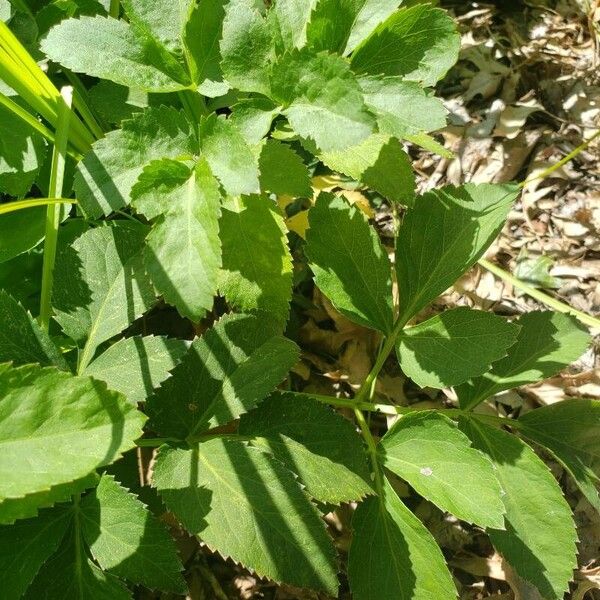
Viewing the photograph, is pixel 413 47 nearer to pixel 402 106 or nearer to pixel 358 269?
pixel 402 106

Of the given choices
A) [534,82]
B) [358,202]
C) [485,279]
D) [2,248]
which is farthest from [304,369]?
[534,82]

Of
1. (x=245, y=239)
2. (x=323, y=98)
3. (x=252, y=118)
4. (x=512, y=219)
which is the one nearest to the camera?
(x=323, y=98)

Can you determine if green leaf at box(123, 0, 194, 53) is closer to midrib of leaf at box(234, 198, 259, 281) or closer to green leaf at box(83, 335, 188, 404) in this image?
midrib of leaf at box(234, 198, 259, 281)

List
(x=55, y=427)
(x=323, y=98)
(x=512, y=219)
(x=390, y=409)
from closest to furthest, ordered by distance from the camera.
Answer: (x=55, y=427)
(x=323, y=98)
(x=390, y=409)
(x=512, y=219)

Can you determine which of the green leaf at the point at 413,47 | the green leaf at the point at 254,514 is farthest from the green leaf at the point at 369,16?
the green leaf at the point at 254,514

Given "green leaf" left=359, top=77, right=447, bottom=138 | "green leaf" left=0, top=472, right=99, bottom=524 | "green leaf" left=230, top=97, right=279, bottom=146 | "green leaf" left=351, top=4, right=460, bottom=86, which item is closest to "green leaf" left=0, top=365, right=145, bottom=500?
"green leaf" left=0, top=472, right=99, bottom=524

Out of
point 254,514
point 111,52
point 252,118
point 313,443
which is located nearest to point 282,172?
point 252,118

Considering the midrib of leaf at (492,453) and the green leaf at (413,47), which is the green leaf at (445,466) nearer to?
the midrib of leaf at (492,453)
